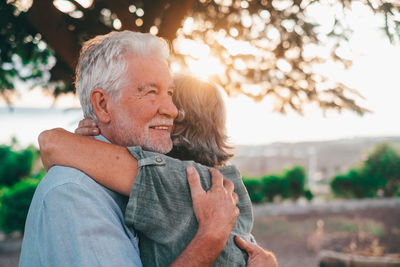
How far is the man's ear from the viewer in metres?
1.87

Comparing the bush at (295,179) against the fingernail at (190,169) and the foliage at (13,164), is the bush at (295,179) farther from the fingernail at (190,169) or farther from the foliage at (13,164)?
the fingernail at (190,169)

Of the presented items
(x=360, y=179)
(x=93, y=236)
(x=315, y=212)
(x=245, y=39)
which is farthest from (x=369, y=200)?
(x=93, y=236)

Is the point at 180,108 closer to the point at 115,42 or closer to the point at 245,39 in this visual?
the point at 115,42

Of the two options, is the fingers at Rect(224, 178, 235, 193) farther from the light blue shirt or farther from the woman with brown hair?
the light blue shirt

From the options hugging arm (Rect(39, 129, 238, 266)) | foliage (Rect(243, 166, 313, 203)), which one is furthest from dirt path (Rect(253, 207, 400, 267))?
hugging arm (Rect(39, 129, 238, 266))

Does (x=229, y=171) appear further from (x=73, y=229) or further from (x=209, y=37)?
(x=209, y=37)

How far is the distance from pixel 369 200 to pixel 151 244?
1684 centimetres

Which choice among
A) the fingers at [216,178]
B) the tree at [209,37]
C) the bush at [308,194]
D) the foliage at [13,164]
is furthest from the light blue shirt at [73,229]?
the bush at [308,194]

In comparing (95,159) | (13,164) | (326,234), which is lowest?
(326,234)

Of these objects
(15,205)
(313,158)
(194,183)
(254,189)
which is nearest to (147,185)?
(194,183)

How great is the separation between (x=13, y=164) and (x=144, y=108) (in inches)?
450

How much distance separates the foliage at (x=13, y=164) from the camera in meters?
11.7

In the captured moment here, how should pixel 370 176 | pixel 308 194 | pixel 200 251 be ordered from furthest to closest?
1. pixel 370 176
2. pixel 308 194
3. pixel 200 251

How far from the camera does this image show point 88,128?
1.89m
